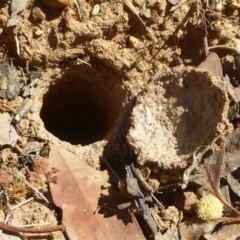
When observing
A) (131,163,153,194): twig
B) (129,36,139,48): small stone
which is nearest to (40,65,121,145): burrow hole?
(129,36,139,48): small stone

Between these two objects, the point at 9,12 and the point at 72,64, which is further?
the point at 72,64

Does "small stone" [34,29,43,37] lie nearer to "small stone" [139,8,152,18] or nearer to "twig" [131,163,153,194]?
"small stone" [139,8,152,18]

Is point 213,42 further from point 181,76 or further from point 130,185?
point 130,185

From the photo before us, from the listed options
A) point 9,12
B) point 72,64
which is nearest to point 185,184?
point 72,64

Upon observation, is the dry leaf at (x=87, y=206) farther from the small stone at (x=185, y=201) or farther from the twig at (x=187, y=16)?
the twig at (x=187, y=16)

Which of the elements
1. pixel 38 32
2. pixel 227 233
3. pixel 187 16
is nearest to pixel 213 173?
pixel 227 233

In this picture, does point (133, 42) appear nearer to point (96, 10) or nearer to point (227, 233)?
point (96, 10)
